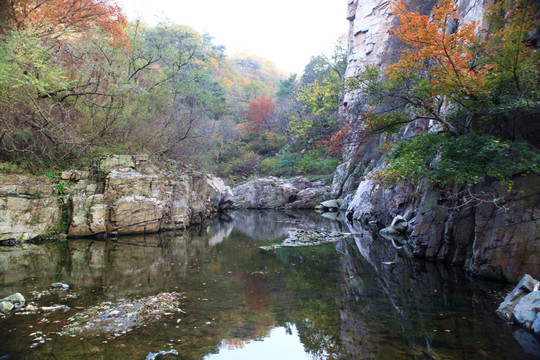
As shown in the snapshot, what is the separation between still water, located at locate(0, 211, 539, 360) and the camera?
4.50 meters

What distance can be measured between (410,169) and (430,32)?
3345mm

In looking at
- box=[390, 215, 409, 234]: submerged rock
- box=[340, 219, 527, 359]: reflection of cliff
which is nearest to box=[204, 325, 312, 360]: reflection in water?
box=[340, 219, 527, 359]: reflection of cliff

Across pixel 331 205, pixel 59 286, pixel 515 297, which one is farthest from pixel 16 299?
pixel 331 205

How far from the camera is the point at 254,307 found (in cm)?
609

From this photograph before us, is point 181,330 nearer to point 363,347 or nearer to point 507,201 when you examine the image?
point 363,347

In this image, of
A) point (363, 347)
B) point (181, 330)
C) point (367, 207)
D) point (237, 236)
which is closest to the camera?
point (363, 347)

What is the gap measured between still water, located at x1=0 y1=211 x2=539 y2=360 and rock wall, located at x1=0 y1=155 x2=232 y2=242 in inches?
56.8

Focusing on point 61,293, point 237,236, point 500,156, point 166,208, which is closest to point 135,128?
point 166,208

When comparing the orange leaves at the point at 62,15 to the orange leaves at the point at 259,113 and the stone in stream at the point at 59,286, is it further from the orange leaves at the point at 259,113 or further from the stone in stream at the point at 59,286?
the orange leaves at the point at 259,113

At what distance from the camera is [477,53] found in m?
8.30

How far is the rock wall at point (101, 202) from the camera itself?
1141 centimetres

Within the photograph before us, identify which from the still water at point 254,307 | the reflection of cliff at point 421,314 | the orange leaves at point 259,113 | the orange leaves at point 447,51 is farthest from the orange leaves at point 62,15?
the orange leaves at point 259,113

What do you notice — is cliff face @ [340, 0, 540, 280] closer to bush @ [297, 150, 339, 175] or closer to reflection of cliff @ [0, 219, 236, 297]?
reflection of cliff @ [0, 219, 236, 297]

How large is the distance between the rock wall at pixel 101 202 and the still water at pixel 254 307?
1.44 metres
